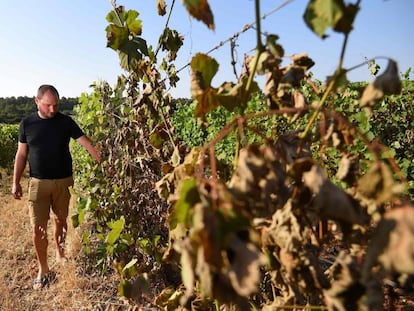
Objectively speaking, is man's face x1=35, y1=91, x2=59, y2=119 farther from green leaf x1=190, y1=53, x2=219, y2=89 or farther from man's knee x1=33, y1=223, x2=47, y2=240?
green leaf x1=190, y1=53, x2=219, y2=89

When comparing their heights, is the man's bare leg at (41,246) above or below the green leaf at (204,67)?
below

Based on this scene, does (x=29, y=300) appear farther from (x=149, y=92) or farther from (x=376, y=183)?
(x=376, y=183)

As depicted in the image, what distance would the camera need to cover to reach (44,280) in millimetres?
3701

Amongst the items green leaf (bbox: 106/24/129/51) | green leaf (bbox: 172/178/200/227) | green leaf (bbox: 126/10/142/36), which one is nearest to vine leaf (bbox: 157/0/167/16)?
green leaf (bbox: 126/10/142/36)

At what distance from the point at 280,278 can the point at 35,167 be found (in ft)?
11.0

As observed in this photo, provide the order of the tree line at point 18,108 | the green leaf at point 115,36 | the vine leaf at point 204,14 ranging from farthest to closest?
the tree line at point 18,108, the green leaf at point 115,36, the vine leaf at point 204,14

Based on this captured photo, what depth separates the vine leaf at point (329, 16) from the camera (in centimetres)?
72

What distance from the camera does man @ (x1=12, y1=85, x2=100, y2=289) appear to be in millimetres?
3752

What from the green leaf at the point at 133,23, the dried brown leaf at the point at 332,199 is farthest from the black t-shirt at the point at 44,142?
the dried brown leaf at the point at 332,199

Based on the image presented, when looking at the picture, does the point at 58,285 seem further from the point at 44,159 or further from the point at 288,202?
the point at 288,202

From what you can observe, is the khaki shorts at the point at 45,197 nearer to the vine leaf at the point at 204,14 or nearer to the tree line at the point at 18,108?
the vine leaf at the point at 204,14

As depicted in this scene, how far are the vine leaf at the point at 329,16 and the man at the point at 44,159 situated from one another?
10.5 feet

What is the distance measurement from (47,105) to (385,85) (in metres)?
3.49

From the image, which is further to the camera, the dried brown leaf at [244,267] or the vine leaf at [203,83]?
the vine leaf at [203,83]
